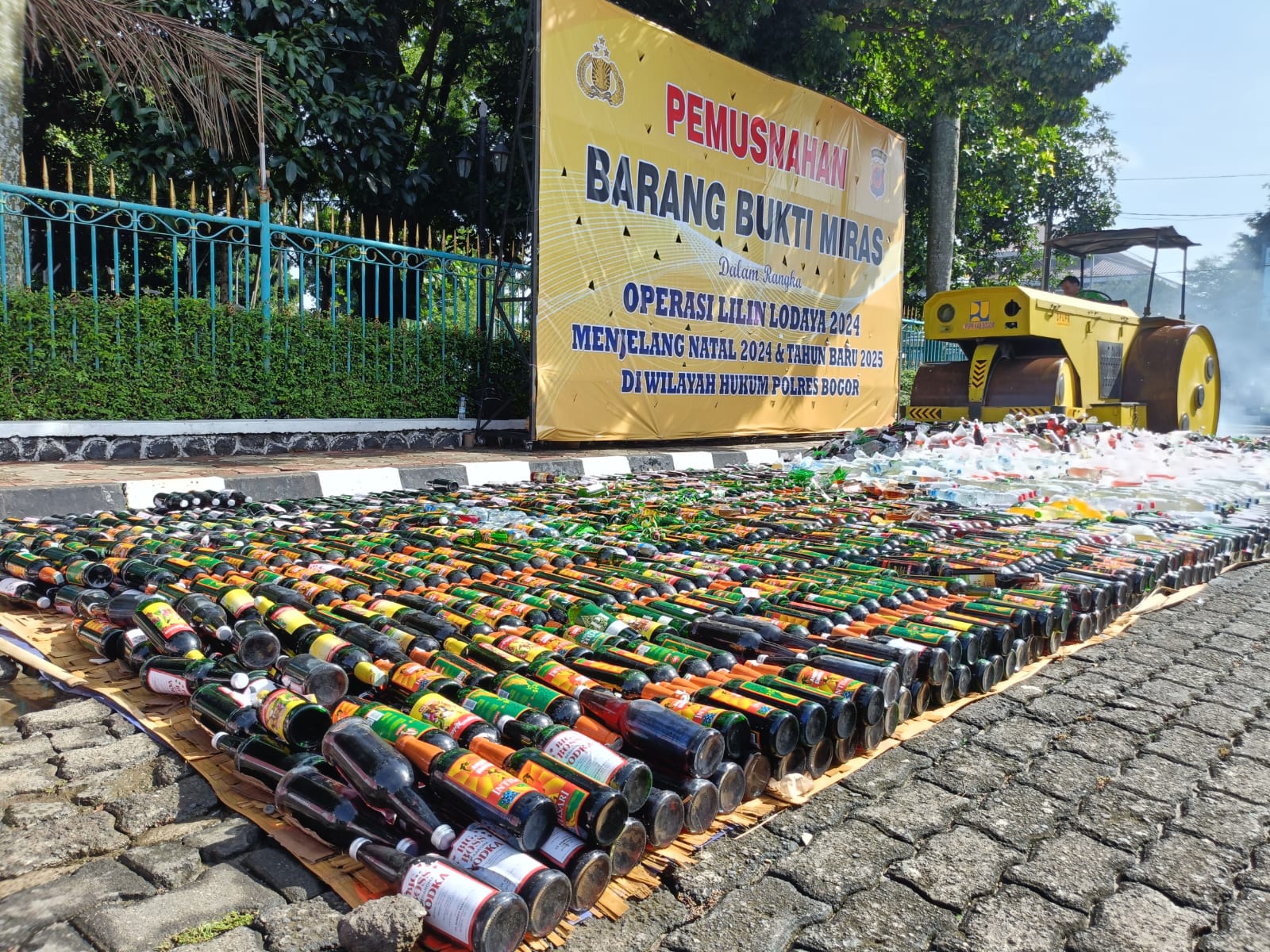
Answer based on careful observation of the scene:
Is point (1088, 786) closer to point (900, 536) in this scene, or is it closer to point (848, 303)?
point (900, 536)

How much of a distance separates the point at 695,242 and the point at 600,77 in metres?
2.08

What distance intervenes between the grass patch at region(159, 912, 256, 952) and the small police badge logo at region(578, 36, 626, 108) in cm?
818

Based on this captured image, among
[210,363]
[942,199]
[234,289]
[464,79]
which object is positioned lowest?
[210,363]

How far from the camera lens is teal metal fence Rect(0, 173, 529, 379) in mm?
6523

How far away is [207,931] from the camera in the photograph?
1489mm

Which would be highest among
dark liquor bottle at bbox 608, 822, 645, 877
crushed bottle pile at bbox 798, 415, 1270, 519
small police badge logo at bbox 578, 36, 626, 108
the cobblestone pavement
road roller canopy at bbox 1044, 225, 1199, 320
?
small police badge logo at bbox 578, 36, 626, 108

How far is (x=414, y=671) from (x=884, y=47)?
580 inches

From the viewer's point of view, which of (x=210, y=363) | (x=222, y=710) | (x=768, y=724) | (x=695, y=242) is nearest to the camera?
(x=768, y=724)

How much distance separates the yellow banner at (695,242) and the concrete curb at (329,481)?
633 millimetres

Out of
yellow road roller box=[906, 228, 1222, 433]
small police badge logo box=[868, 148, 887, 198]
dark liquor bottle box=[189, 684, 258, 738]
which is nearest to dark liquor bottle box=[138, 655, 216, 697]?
dark liquor bottle box=[189, 684, 258, 738]

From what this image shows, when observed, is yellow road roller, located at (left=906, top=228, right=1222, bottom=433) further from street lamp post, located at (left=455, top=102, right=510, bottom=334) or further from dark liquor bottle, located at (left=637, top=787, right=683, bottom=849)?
dark liquor bottle, located at (left=637, top=787, right=683, bottom=849)

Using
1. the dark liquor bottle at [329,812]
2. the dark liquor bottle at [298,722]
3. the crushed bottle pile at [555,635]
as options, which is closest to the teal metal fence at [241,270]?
the crushed bottle pile at [555,635]

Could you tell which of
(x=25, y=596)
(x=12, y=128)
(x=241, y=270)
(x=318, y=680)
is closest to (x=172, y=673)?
(x=318, y=680)

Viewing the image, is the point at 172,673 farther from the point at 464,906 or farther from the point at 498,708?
the point at 464,906
